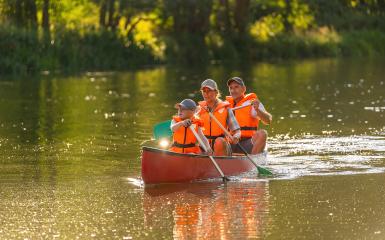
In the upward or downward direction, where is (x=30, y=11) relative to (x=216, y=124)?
upward

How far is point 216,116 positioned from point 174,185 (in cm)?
124

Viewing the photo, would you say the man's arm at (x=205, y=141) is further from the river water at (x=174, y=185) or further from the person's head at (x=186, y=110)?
the river water at (x=174, y=185)

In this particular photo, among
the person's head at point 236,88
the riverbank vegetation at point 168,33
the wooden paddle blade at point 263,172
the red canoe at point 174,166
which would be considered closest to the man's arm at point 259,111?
the person's head at point 236,88

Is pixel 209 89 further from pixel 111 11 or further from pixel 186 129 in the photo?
pixel 111 11

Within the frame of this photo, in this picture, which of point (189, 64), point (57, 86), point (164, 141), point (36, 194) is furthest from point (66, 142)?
point (189, 64)

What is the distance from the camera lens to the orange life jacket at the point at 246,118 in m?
15.4

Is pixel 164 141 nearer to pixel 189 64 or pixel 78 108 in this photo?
pixel 78 108

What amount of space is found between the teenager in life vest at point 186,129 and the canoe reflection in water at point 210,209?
1.67 feet

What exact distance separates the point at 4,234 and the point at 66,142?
7.93 m

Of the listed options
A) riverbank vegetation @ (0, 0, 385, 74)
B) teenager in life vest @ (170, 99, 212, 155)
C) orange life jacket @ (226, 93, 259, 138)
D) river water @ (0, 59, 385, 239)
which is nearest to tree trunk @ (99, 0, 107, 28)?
riverbank vegetation @ (0, 0, 385, 74)

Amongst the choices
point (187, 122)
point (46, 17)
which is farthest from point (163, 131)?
point (46, 17)

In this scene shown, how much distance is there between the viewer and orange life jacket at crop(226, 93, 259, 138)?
15398 mm

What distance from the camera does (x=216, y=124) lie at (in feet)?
47.3

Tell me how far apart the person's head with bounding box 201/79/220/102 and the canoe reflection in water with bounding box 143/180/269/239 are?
1.06m
